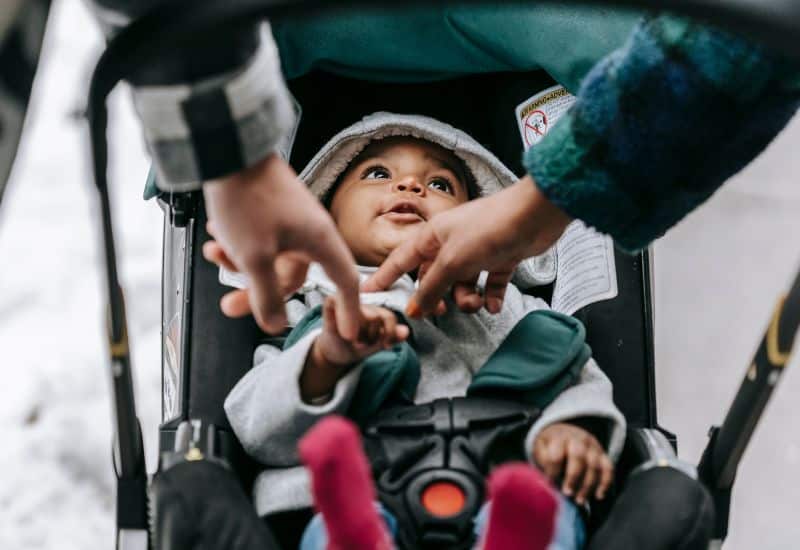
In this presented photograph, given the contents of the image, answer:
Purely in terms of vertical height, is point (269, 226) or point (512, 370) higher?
point (269, 226)

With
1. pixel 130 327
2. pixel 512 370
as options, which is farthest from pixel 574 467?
pixel 130 327

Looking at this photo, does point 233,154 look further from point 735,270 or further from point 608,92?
point 735,270

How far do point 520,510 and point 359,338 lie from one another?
0.23 metres

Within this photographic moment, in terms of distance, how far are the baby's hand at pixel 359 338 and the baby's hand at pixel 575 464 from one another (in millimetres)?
142

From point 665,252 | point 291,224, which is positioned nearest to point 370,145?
point 291,224

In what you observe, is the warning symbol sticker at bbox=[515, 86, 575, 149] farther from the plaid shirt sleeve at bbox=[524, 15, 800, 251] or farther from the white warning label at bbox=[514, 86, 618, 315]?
the plaid shirt sleeve at bbox=[524, 15, 800, 251]

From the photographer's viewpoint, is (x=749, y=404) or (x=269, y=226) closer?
(x=269, y=226)

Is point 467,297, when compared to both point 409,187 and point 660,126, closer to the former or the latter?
point 409,187

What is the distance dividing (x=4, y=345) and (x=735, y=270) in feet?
3.42

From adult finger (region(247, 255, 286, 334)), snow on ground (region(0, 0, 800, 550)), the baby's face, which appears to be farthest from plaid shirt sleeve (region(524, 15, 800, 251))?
snow on ground (region(0, 0, 800, 550))

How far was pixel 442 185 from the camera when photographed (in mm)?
1144

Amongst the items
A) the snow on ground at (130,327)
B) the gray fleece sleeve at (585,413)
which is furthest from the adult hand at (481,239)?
the snow on ground at (130,327)

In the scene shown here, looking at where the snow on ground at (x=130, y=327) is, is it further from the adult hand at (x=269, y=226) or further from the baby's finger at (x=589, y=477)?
the adult hand at (x=269, y=226)

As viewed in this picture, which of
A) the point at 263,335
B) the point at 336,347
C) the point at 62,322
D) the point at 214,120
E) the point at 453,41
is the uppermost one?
the point at 214,120
